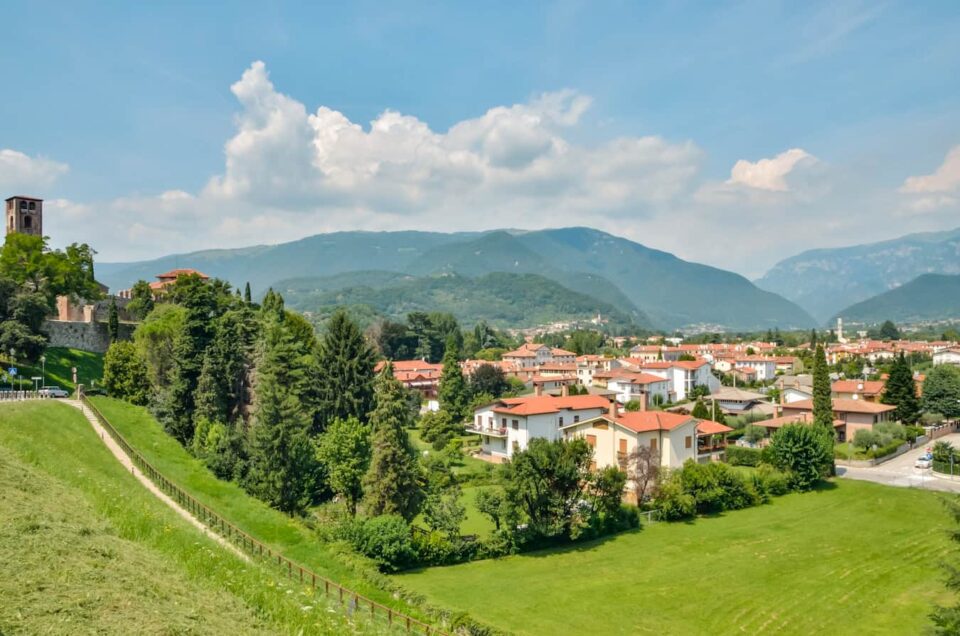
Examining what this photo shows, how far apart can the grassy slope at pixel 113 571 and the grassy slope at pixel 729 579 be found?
8.96 metres

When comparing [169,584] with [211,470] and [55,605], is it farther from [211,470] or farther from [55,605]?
[211,470]

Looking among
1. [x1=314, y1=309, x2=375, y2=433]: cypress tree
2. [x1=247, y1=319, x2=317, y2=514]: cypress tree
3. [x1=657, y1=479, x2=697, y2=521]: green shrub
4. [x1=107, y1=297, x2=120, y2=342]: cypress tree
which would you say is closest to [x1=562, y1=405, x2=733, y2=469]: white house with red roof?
[x1=657, y1=479, x2=697, y2=521]: green shrub

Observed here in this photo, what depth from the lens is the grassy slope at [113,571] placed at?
30.3 ft

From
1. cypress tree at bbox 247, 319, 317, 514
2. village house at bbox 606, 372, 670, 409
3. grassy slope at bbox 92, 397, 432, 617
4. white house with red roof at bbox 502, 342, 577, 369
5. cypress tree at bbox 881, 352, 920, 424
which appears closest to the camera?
grassy slope at bbox 92, 397, 432, 617

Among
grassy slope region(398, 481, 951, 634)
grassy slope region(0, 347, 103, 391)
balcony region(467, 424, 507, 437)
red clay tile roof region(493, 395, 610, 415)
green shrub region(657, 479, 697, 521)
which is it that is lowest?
grassy slope region(398, 481, 951, 634)

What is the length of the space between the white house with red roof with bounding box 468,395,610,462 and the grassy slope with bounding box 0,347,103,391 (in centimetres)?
2662

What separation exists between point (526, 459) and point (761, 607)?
423 inches

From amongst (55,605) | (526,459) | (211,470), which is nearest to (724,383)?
(526,459)

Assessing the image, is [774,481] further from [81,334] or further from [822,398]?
[81,334]

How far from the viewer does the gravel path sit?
1934 centimetres

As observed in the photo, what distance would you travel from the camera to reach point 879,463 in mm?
44250

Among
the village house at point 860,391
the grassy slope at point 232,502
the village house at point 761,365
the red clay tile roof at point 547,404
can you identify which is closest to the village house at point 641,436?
the red clay tile roof at point 547,404

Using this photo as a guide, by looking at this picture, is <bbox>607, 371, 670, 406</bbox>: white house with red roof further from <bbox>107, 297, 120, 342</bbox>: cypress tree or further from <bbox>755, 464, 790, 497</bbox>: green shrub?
<bbox>107, 297, 120, 342</bbox>: cypress tree

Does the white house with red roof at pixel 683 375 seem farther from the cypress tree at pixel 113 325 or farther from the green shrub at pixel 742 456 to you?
the cypress tree at pixel 113 325
